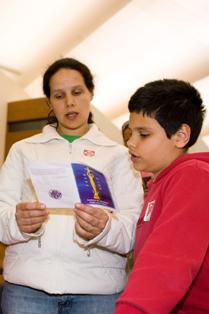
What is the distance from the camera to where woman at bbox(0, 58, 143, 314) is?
1.26 meters

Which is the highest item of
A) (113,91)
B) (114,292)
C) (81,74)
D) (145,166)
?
(113,91)

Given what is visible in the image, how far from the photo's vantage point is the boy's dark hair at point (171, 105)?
120 cm

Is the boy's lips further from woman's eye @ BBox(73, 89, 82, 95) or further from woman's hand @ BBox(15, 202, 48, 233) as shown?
woman's hand @ BBox(15, 202, 48, 233)

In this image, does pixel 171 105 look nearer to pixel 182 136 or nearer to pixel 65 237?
pixel 182 136

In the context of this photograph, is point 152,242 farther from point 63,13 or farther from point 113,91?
point 113,91

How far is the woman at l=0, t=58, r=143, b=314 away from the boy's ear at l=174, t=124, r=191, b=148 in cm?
29

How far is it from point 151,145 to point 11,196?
20.0 inches

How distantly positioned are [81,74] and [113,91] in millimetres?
2670

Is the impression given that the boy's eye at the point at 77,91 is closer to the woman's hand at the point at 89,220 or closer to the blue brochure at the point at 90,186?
the blue brochure at the point at 90,186

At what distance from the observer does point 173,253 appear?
849mm

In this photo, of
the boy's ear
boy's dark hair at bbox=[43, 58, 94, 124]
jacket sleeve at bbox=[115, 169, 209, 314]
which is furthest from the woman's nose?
jacket sleeve at bbox=[115, 169, 209, 314]

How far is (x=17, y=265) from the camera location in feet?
4.32

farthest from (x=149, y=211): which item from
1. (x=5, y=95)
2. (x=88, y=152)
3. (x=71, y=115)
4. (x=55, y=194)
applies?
(x=5, y=95)

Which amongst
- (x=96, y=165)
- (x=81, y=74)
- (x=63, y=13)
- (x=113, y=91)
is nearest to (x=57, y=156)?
(x=96, y=165)
